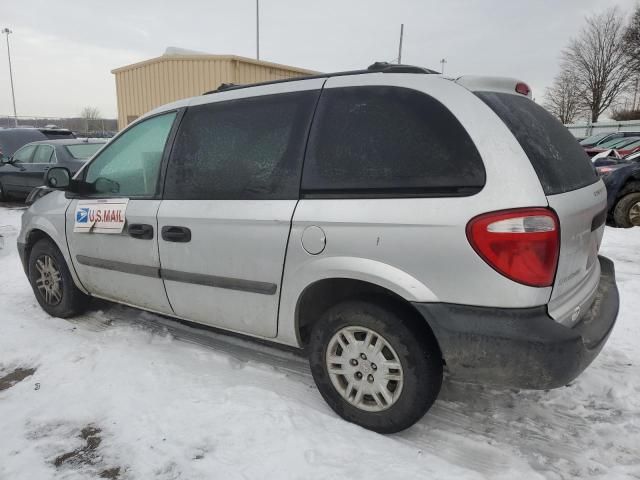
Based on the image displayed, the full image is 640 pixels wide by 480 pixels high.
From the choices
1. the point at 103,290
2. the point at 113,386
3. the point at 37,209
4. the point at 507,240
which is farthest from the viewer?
the point at 37,209

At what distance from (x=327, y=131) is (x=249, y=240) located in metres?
0.74

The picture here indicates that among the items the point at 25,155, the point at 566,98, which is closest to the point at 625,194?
the point at 25,155

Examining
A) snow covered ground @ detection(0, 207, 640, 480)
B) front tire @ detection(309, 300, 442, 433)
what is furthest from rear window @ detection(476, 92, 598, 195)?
snow covered ground @ detection(0, 207, 640, 480)

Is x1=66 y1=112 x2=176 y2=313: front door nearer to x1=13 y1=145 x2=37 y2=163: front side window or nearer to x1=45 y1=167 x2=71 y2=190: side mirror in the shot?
x1=45 y1=167 x2=71 y2=190: side mirror

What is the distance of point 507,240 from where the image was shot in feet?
6.38

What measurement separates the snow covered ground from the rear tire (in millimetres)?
4904

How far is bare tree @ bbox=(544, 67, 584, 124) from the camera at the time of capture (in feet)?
139

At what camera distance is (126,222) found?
3.27 metres

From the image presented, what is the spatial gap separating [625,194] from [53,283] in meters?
8.18

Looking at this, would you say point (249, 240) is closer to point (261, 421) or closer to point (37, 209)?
point (261, 421)

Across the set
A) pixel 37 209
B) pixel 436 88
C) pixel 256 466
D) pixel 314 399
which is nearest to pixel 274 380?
pixel 314 399

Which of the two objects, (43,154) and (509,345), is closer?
(509,345)

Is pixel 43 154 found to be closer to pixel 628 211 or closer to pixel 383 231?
pixel 383 231

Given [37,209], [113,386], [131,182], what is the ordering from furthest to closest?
[37,209]
[131,182]
[113,386]
